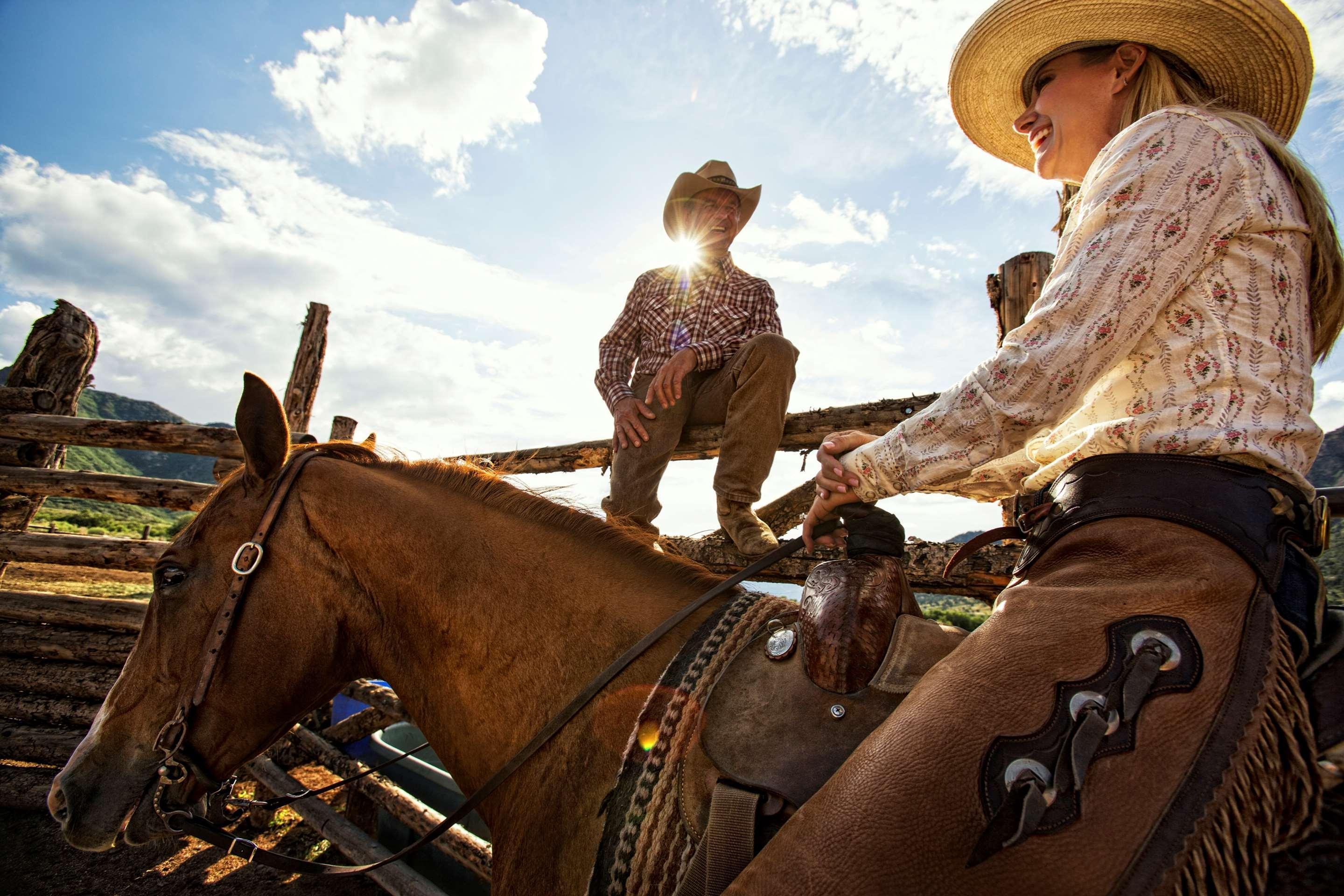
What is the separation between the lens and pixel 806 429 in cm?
378

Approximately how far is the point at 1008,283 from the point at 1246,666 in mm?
2860

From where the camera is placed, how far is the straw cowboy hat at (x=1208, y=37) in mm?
1405

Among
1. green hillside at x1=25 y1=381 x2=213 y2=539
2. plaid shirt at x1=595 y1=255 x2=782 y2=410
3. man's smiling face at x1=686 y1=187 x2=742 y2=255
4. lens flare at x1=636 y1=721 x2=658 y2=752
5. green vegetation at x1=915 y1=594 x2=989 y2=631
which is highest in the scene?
man's smiling face at x1=686 y1=187 x2=742 y2=255

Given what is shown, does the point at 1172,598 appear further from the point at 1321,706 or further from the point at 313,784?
the point at 313,784

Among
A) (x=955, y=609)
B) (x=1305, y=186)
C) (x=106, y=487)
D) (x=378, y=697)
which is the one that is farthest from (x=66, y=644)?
(x=955, y=609)

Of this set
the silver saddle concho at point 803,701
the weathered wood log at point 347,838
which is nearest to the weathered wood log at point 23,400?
the weathered wood log at point 347,838

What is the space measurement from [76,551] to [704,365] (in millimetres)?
5558

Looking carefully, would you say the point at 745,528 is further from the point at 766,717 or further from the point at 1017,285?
the point at 766,717

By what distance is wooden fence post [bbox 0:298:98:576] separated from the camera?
5.63 m

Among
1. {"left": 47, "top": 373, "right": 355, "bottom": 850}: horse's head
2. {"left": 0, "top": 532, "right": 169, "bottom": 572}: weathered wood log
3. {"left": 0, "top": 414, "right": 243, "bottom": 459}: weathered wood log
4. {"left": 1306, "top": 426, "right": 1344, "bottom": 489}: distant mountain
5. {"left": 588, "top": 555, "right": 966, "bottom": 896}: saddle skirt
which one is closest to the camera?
{"left": 588, "top": 555, "right": 966, "bottom": 896}: saddle skirt

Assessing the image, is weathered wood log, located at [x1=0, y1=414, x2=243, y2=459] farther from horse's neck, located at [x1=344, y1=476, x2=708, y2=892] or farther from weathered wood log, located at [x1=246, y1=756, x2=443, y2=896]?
horse's neck, located at [x1=344, y1=476, x2=708, y2=892]

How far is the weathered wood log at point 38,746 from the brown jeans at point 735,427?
4585mm

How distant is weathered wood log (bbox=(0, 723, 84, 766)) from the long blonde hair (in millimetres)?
6934

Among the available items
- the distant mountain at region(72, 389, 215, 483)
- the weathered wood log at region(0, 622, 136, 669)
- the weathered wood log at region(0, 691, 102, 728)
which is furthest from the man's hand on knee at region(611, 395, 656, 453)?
the distant mountain at region(72, 389, 215, 483)
